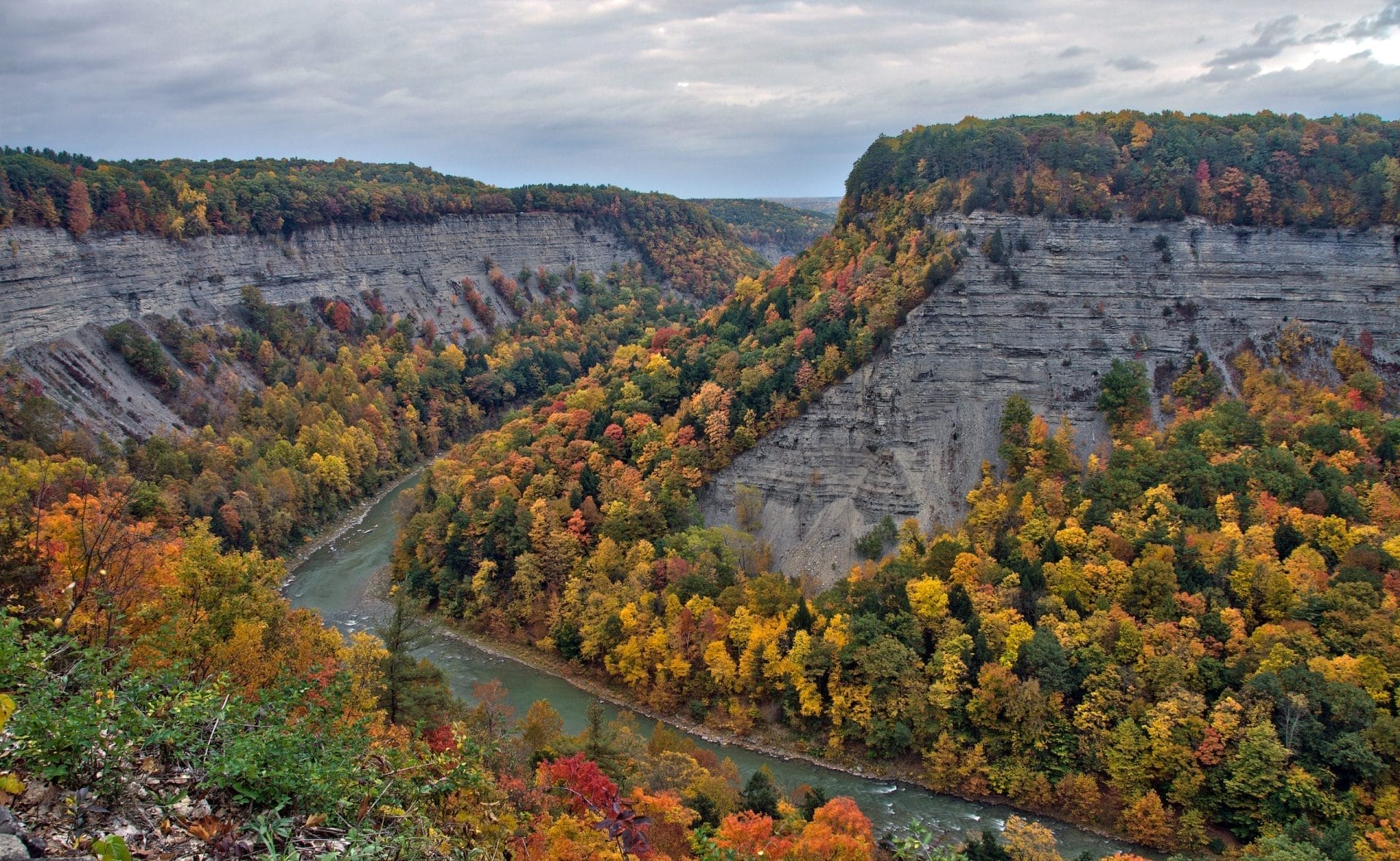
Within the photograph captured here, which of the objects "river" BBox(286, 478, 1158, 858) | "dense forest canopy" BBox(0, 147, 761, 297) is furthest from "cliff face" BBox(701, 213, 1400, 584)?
"dense forest canopy" BBox(0, 147, 761, 297)

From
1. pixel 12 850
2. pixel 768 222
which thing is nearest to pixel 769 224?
pixel 768 222

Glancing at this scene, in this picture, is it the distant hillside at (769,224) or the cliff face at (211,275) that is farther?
the distant hillside at (769,224)

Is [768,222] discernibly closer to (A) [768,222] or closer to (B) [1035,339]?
(A) [768,222]

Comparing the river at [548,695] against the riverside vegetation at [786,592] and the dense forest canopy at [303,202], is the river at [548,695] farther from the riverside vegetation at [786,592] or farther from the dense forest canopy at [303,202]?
the dense forest canopy at [303,202]

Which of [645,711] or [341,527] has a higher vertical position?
[341,527]

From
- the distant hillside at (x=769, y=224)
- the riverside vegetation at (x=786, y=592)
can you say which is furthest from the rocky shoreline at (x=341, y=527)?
the distant hillside at (x=769, y=224)

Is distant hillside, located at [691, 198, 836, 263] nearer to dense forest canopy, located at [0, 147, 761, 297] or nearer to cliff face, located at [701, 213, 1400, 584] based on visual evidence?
dense forest canopy, located at [0, 147, 761, 297]
